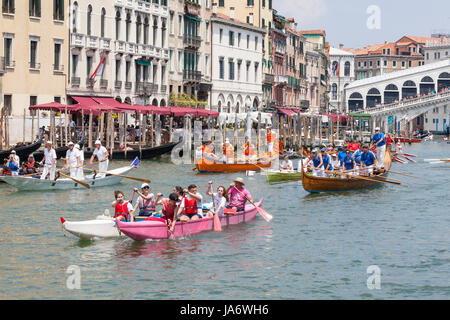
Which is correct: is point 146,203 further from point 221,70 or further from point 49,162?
point 221,70

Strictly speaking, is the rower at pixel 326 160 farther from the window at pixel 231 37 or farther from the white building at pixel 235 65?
the window at pixel 231 37

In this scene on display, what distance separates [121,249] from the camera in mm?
16625

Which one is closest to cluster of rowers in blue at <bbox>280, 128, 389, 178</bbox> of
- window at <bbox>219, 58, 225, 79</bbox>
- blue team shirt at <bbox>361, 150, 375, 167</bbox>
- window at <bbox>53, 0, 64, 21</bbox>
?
blue team shirt at <bbox>361, 150, 375, 167</bbox>

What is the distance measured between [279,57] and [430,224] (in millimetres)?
56530

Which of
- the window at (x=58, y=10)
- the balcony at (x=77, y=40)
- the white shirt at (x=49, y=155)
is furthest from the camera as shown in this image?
the balcony at (x=77, y=40)

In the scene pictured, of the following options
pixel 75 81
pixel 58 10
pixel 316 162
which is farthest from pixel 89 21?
pixel 316 162

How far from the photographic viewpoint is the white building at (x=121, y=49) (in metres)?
43.3

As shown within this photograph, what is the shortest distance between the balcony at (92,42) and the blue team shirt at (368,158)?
20909 millimetres

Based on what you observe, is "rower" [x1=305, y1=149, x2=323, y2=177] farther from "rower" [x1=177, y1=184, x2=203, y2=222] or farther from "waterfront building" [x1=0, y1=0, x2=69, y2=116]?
"waterfront building" [x1=0, y1=0, x2=69, y2=116]

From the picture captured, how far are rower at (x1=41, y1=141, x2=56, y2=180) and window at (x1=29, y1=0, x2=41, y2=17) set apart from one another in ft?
53.8

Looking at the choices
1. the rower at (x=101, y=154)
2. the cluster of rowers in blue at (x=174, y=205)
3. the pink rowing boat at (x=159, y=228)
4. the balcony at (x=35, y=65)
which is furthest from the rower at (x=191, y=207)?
the balcony at (x=35, y=65)

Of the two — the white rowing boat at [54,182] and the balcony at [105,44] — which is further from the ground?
the balcony at [105,44]

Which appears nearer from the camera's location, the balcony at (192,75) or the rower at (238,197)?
the rower at (238,197)

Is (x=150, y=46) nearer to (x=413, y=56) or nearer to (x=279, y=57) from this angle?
(x=279, y=57)
